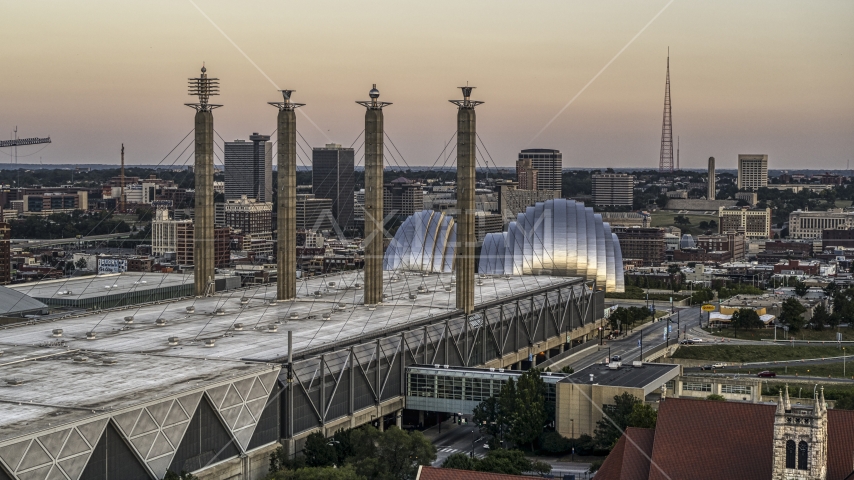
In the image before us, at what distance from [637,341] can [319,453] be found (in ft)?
155

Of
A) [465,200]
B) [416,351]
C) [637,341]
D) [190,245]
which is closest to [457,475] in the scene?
[416,351]

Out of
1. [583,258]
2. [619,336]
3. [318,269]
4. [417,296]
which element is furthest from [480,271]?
[318,269]

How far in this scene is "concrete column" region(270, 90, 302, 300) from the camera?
253 ft

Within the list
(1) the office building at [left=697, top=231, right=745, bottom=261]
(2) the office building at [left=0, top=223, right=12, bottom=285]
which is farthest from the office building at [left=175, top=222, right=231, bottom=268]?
(1) the office building at [left=697, top=231, right=745, bottom=261]

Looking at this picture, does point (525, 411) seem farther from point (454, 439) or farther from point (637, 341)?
point (637, 341)

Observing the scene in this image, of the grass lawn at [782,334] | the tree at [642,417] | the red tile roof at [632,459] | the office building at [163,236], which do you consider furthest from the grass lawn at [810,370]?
the office building at [163,236]

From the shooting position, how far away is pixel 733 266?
155m

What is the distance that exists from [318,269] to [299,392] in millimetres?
104550

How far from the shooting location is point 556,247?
111 metres

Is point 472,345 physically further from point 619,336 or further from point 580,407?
point 619,336

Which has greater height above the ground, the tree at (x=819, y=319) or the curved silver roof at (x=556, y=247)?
the curved silver roof at (x=556, y=247)

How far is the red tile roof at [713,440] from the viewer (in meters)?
37.4

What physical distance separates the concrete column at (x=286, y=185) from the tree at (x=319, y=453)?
87.3 feet

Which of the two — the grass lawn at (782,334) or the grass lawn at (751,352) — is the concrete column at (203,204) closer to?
the grass lawn at (751,352)
